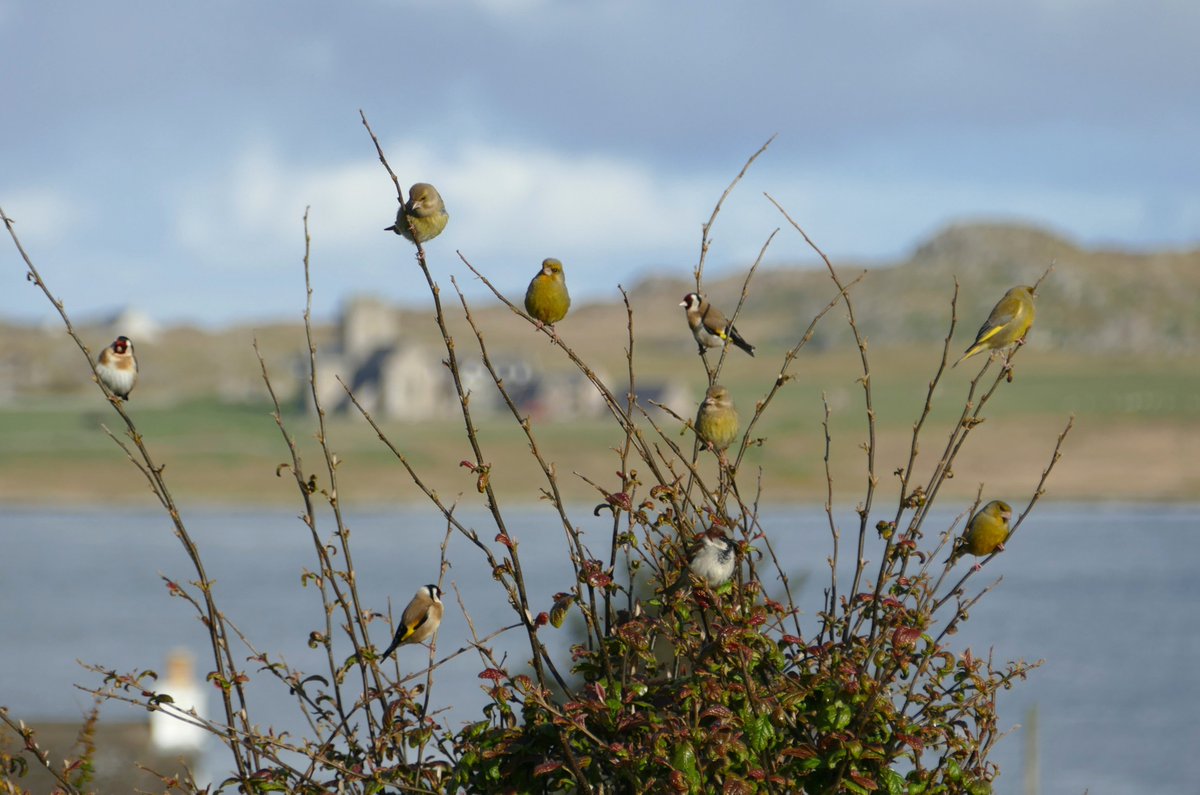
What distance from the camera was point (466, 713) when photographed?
85.8ft

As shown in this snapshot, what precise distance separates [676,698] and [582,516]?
74664 millimetres

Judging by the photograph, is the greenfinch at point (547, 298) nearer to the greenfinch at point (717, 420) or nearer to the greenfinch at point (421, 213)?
A: the greenfinch at point (421, 213)

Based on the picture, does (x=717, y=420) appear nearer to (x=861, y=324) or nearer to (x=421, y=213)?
(x=421, y=213)

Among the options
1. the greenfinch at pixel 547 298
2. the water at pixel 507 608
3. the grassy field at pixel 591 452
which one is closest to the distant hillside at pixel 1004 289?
the grassy field at pixel 591 452

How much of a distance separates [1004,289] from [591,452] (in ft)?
342

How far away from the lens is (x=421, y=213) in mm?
4488

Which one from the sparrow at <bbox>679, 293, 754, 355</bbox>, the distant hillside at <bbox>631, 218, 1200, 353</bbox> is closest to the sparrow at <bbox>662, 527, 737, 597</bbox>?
the sparrow at <bbox>679, 293, 754, 355</bbox>

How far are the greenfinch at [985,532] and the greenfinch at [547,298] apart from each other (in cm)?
144

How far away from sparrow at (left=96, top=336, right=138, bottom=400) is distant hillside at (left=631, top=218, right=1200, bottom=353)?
5140 inches

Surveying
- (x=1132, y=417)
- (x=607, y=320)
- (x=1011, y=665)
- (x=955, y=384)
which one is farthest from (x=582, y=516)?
(x=607, y=320)

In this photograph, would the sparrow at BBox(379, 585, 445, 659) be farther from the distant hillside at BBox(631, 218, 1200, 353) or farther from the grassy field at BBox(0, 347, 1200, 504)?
the distant hillside at BBox(631, 218, 1200, 353)

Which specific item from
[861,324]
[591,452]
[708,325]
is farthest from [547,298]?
[861,324]

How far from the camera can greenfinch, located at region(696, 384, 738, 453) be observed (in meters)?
4.39

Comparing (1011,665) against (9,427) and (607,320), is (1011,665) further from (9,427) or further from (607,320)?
(607,320)
